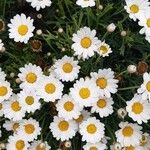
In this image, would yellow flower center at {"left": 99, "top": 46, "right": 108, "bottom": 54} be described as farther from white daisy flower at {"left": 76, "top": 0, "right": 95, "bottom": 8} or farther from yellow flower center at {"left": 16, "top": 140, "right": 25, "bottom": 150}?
yellow flower center at {"left": 16, "top": 140, "right": 25, "bottom": 150}

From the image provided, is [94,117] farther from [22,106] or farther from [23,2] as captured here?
[23,2]

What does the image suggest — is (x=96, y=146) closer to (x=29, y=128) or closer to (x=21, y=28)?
(x=29, y=128)

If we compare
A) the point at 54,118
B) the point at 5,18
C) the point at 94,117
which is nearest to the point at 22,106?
the point at 54,118

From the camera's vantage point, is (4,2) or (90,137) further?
(4,2)

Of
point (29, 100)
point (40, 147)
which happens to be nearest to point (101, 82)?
point (29, 100)

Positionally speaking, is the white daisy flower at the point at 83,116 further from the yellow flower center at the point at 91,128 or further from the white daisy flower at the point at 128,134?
the white daisy flower at the point at 128,134

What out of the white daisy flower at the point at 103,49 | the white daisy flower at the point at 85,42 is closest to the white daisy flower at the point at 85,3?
the white daisy flower at the point at 85,42
